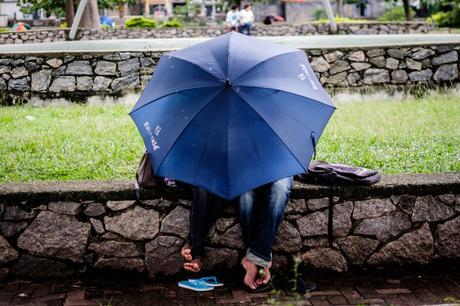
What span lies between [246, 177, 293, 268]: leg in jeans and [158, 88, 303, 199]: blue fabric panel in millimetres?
319

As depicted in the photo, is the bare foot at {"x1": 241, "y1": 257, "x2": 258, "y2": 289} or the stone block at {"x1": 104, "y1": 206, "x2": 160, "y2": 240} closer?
the bare foot at {"x1": 241, "y1": 257, "x2": 258, "y2": 289}

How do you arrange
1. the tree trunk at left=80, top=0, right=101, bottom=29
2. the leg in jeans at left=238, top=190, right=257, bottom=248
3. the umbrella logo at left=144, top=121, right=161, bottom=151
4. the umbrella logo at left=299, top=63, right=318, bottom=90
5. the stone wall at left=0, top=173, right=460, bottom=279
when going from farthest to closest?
the tree trunk at left=80, top=0, right=101, bottom=29, the stone wall at left=0, top=173, right=460, bottom=279, the leg in jeans at left=238, top=190, right=257, bottom=248, the umbrella logo at left=299, top=63, right=318, bottom=90, the umbrella logo at left=144, top=121, right=161, bottom=151

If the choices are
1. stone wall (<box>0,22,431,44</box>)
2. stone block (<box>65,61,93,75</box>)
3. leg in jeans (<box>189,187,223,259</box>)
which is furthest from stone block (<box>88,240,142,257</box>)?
stone wall (<box>0,22,431,44</box>)

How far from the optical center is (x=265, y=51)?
3.81 meters

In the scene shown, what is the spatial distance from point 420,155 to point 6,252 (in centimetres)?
348

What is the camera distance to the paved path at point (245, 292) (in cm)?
388

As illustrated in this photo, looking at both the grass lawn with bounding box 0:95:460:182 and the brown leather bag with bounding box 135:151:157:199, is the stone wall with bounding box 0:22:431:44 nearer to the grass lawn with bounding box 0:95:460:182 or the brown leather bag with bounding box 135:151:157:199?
the grass lawn with bounding box 0:95:460:182

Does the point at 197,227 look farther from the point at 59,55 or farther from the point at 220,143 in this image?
the point at 59,55

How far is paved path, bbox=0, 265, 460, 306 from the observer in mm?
3877

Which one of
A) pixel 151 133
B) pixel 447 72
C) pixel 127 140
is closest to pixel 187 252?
pixel 151 133

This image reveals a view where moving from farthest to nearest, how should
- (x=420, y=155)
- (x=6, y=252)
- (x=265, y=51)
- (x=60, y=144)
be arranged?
(x=60, y=144) < (x=420, y=155) < (x=6, y=252) < (x=265, y=51)

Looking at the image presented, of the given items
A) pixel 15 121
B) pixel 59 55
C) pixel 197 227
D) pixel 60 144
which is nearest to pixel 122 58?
pixel 59 55

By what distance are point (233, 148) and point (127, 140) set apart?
121 inches

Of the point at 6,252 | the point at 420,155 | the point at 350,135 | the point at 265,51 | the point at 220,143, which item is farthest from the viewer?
the point at 350,135
